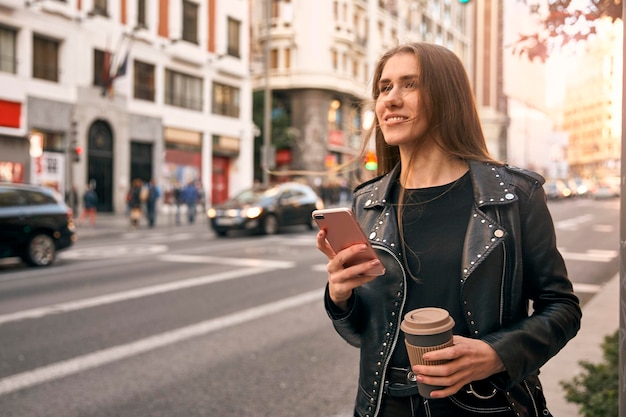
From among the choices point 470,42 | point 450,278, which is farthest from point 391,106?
point 470,42

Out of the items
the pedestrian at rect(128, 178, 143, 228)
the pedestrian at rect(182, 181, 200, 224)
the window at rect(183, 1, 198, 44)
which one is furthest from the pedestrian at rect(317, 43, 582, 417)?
the window at rect(183, 1, 198, 44)

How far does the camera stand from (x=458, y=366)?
5.14 feet

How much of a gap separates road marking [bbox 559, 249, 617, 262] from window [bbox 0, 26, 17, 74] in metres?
20.6

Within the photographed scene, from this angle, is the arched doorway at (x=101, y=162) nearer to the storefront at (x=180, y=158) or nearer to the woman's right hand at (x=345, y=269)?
the storefront at (x=180, y=158)

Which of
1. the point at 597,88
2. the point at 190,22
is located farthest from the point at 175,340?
the point at 190,22

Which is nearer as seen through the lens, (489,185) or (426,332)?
(426,332)

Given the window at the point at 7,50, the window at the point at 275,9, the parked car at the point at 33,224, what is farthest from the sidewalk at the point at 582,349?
the window at the point at 7,50

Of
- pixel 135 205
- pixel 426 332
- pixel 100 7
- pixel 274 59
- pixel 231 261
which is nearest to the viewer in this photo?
pixel 426 332

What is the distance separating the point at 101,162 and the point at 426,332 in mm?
28864

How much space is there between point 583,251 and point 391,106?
569 inches

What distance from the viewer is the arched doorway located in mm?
28141

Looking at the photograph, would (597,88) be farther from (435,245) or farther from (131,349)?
(131,349)

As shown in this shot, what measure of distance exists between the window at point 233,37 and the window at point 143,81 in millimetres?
5930

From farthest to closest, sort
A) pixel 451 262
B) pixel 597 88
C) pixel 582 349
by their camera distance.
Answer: pixel 582 349 → pixel 597 88 → pixel 451 262
